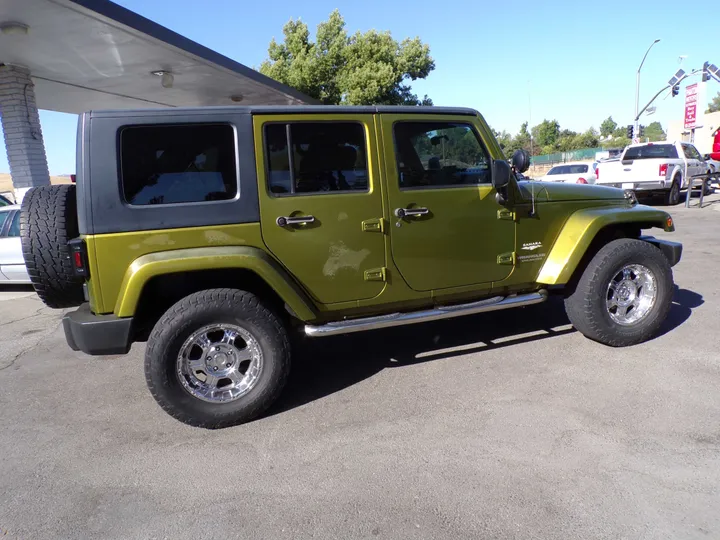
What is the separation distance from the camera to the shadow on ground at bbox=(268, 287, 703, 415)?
401cm

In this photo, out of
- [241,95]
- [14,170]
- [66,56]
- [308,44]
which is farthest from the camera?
[308,44]

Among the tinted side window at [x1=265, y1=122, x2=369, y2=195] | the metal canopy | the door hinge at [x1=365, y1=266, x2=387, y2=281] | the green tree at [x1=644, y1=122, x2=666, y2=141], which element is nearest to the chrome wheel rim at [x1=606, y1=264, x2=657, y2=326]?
the door hinge at [x1=365, y1=266, x2=387, y2=281]

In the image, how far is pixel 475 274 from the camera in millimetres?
4051

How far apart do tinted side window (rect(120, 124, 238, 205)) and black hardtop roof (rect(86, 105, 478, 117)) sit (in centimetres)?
10

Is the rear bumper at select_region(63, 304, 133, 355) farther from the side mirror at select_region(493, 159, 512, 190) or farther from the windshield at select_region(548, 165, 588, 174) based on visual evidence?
the windshield at select_region(548, 165, 588, 174)

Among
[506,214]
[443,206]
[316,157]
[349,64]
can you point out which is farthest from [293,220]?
[349,64]

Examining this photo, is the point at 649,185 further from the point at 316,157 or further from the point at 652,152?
the point at 316,157

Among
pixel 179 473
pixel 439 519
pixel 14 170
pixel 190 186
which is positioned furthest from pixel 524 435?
pixel 14 170

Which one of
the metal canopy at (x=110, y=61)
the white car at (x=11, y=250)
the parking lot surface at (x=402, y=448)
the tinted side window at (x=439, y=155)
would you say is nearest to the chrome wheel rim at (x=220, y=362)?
the parking lot surface at (x=402, y=448)

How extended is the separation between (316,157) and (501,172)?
1.41m

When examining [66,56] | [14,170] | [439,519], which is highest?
[66,56]

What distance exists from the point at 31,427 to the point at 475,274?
11.2ft

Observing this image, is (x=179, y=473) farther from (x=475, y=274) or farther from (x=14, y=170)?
(x=14, y=170)

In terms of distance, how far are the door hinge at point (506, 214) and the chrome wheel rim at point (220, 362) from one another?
7.00 feet
